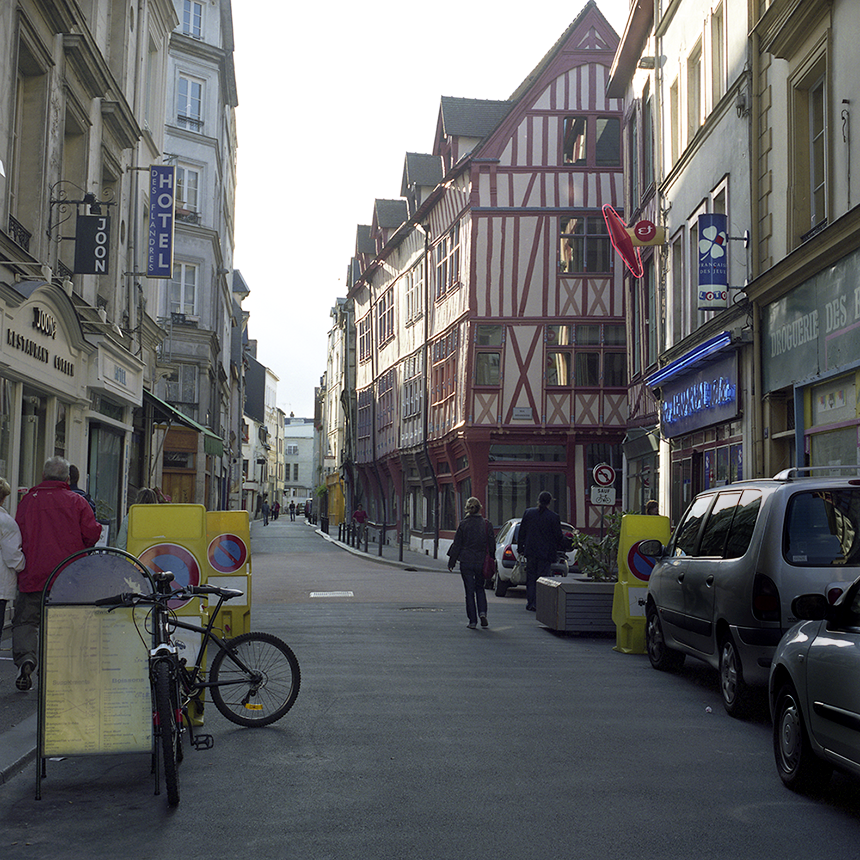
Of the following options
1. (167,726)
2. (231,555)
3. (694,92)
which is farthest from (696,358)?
(167,726)

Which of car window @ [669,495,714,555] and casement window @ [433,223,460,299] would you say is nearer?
car window @ [669,495,714,555]

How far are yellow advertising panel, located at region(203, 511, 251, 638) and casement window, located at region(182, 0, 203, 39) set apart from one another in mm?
31792

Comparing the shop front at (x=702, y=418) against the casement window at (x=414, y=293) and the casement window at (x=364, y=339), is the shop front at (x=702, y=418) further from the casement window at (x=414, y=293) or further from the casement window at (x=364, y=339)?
the casement window at (x=364, y=339)

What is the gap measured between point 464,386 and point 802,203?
17640 millimetres

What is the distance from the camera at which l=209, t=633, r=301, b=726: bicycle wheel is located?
736 cm

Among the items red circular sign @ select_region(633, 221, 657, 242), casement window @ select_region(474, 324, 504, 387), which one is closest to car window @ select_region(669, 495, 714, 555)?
red circular sign @ select_region(633, 221, 657, 242)

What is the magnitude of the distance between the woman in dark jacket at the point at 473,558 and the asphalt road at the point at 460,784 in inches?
154

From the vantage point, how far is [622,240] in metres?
23.2

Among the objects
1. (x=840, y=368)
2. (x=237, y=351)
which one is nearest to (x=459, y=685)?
(x=840, y=368)

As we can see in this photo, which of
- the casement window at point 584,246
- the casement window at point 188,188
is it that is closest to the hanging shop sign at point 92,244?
the casement window at point 584,246

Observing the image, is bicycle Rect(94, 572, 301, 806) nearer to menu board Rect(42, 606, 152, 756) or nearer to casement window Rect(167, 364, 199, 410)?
menu board Rect(42, 606, 152, 756)

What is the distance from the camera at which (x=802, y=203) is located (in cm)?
1514

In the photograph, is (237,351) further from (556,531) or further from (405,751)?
(405,751)

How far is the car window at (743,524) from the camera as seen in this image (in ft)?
26.8
